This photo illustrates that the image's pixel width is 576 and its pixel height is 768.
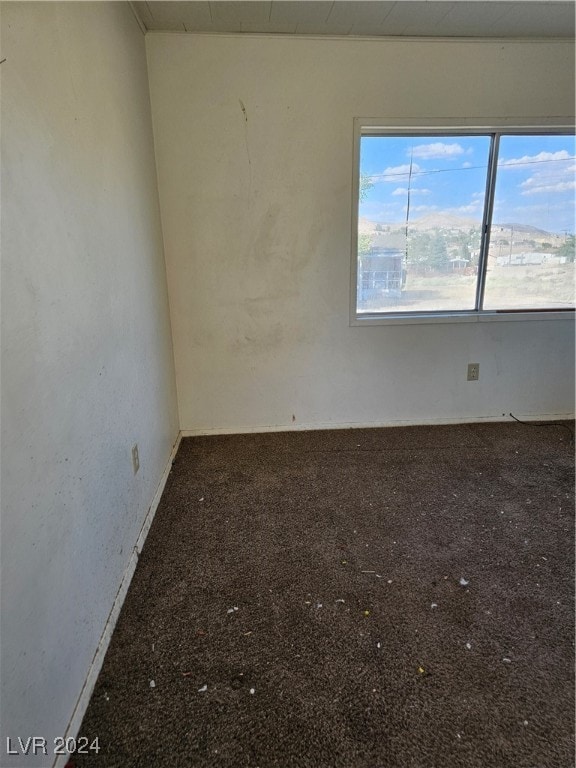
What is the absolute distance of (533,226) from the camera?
9.06 ft

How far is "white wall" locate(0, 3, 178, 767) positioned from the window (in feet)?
5.23

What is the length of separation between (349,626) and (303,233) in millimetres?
2272

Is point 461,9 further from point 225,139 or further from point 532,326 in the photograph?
point 532,326

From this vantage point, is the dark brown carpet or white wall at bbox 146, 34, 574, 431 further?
white wall at bbox 146, 34, 574, 431

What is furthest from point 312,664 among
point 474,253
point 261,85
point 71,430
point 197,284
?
point 261,85

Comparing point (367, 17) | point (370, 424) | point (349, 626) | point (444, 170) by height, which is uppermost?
point (367, 17)

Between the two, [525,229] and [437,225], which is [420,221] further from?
[525,229]

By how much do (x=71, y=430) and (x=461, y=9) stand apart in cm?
290

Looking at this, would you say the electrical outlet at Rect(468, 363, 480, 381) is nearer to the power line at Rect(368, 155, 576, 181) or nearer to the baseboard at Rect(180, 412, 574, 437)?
the baseboard at Rect(180, 412, 574, 437)

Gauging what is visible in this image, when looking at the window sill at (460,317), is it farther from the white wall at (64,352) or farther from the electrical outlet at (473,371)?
the white wall at (64,352)

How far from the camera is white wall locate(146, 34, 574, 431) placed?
94.0 inches

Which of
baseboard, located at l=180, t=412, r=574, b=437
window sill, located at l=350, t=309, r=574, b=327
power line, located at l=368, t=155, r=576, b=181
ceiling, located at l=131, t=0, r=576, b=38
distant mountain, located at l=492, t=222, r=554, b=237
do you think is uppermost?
ceiling, located at l=131, t=0, r=576, b=38

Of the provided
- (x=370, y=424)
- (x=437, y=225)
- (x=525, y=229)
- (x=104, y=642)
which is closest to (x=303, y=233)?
(x=437, y=225)

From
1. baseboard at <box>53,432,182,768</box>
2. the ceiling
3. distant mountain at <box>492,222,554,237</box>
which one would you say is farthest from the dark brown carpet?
the ceiling
